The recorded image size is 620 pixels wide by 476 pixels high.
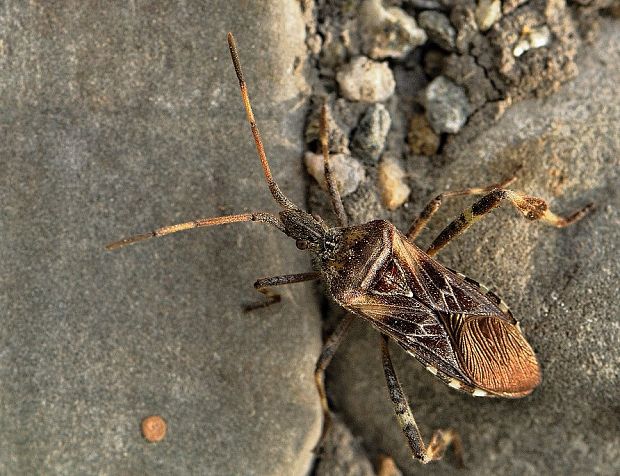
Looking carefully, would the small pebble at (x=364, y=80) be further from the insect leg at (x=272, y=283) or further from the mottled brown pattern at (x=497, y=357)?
the mottled brown pattern at (x=497, y=357)

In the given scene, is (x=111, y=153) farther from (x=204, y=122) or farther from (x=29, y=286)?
(x=29, y=286)

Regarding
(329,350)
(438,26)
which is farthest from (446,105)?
(329,350)

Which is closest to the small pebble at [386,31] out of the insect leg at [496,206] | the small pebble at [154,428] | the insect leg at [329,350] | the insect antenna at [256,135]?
the insect antenna at [256,135]

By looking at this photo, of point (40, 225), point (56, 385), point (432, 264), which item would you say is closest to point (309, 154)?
point (432, 264)

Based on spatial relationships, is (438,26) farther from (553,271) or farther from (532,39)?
(553,271)

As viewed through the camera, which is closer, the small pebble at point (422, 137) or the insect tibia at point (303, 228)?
the insect tibia at point (303, 228)
